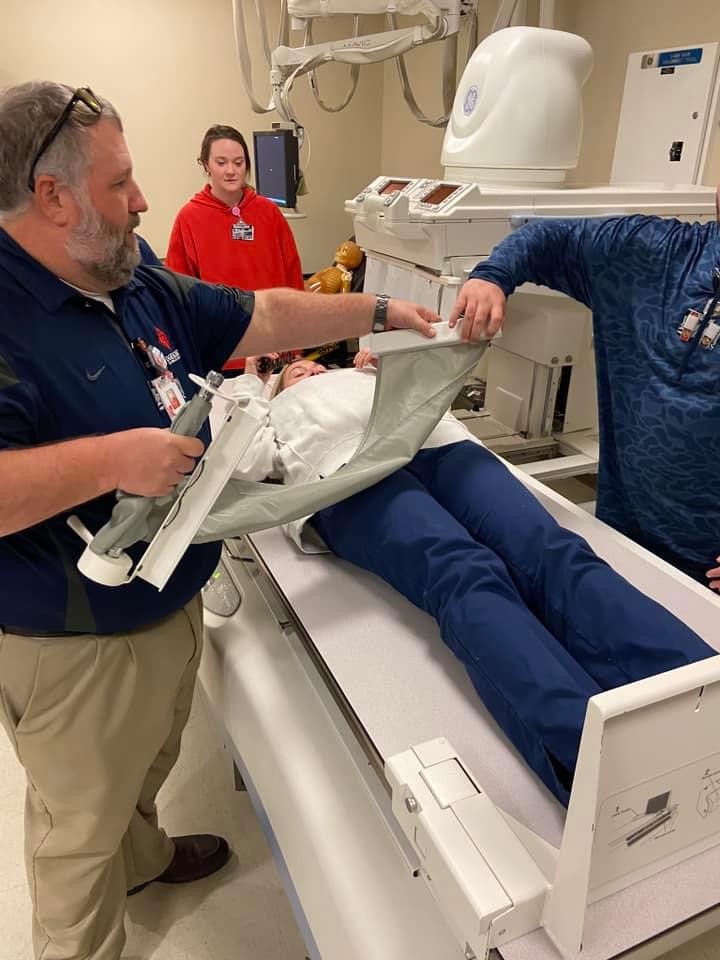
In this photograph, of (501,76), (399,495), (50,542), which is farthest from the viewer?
(501,76)

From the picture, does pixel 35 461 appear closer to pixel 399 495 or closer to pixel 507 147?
pixel 399 495

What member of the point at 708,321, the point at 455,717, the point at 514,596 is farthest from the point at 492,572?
the point at 708,321

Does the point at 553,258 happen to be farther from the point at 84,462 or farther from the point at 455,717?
the point at 84,462

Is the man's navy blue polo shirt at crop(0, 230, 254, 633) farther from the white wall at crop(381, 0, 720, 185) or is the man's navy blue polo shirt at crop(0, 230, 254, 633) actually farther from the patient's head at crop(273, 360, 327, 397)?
the white wall at crop(381, 0, 720, 185)

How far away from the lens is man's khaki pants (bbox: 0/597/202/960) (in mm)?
1108

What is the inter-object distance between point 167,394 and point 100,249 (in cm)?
23

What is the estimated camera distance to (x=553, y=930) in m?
0.78

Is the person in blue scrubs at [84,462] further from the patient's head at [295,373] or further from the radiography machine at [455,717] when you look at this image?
the patient's head at [295,373]

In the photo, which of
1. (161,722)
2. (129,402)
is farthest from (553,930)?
(129,402)

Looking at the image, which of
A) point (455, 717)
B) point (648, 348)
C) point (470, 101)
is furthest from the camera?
point (470, 101)

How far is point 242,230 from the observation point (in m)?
2.85

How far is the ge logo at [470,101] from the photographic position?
6.45 ft

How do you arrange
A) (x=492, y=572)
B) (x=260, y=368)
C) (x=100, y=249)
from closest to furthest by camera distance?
(x=100, y=249)
(x=492, y=572)
(x=260, y=368)

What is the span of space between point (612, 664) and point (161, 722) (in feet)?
2.60
